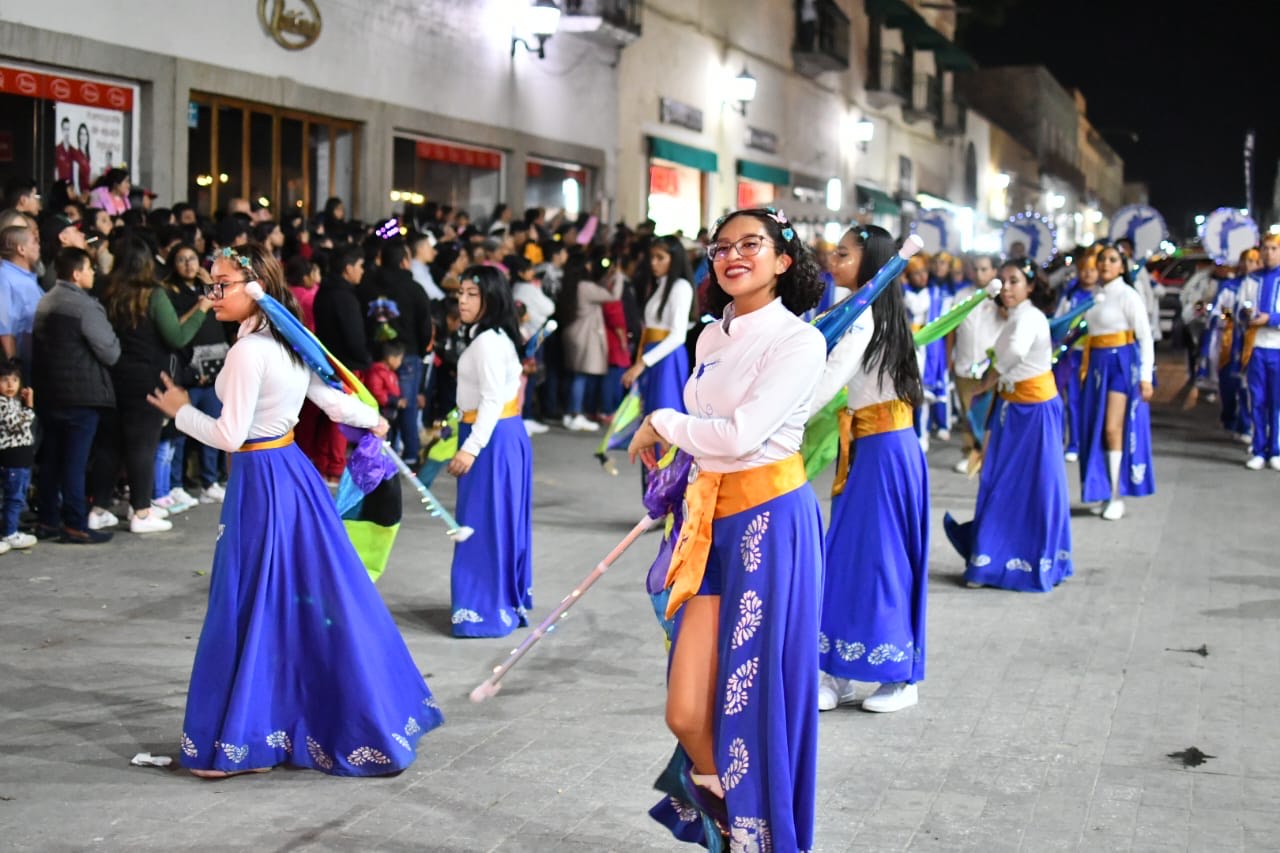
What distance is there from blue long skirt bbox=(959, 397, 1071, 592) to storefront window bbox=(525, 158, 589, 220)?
44.1 ft

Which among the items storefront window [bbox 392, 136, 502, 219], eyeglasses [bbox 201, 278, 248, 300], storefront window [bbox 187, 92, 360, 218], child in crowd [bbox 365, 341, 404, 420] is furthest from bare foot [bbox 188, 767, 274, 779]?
storefront window [bbox 392, 136, 502, 219]

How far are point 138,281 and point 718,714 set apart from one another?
22.2 ft

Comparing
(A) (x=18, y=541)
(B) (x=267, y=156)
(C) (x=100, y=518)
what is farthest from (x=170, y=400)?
(B) (x=267, y=156)

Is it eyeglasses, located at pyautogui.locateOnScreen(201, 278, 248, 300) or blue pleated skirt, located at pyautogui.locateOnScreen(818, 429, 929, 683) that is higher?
eyeglasses, located at pyautogui.locateOnScreen(201, 278, 248, 300)

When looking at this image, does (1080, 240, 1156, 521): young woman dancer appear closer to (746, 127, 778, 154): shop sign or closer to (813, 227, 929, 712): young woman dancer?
(813, 227, 929, 712): young woman dancer


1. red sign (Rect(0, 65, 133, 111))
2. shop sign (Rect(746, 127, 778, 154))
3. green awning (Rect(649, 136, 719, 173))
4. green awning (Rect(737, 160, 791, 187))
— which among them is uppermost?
shop sign (Rect(746, 127, 778, 154))

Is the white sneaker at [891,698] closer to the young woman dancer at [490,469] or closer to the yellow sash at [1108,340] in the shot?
the young woman dancer at [490,469]

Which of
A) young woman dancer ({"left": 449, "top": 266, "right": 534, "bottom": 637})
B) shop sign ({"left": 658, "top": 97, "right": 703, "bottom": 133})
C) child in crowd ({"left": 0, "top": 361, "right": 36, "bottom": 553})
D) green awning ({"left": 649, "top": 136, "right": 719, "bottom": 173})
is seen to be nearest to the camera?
young woman dancer ({"left": 449, "top": 266, "right": 534, "bottom": 637})

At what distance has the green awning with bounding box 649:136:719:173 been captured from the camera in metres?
25.2

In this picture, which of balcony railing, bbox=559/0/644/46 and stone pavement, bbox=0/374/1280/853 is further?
balcony railing, bbox=559/0/644/46

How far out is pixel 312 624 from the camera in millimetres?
5562

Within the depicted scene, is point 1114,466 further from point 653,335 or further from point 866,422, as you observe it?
point 866,422

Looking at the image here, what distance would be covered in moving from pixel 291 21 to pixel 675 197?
11.7 m

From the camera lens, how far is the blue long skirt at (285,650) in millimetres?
5449
